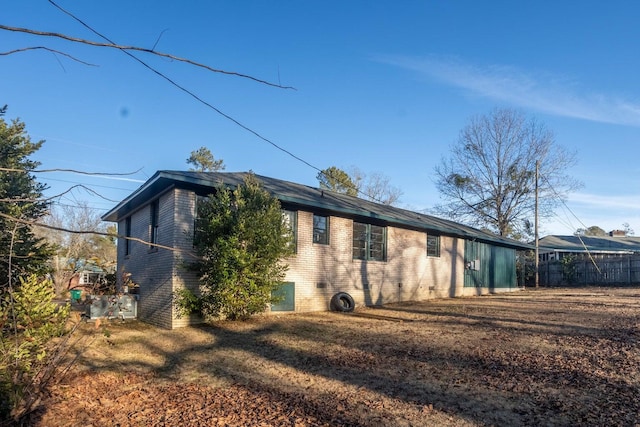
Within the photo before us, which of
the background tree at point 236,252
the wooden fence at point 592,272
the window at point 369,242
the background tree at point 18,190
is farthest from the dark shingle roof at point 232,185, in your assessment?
the wooden fence at point 592,272

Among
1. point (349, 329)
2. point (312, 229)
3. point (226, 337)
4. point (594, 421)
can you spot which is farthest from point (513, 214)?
point (594, 421)

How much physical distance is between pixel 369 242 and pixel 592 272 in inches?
800

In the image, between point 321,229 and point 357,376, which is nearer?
point 357,376

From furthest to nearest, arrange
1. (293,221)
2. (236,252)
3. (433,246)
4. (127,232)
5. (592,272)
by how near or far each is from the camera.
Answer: (592,272), (433,246), (127,232), (293,221), (236,252)

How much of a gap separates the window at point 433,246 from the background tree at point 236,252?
961cm

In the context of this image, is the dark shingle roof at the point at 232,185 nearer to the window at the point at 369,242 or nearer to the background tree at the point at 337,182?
the window at the point at 369,242

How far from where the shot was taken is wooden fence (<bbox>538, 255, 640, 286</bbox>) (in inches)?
1073

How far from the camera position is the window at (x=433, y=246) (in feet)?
64.3

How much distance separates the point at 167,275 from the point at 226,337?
290 centimetres

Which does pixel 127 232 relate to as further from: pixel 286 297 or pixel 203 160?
pixel 203 160

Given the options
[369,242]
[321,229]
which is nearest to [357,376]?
[321,229]

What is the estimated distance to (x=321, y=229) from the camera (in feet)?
48.9

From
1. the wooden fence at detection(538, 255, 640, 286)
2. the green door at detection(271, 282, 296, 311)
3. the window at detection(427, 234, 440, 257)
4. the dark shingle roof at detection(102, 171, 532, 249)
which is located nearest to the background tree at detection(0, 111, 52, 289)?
the dark shingle roof at detection(102, 171, 532, 249)

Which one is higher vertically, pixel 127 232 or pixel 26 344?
pixel 127 232
